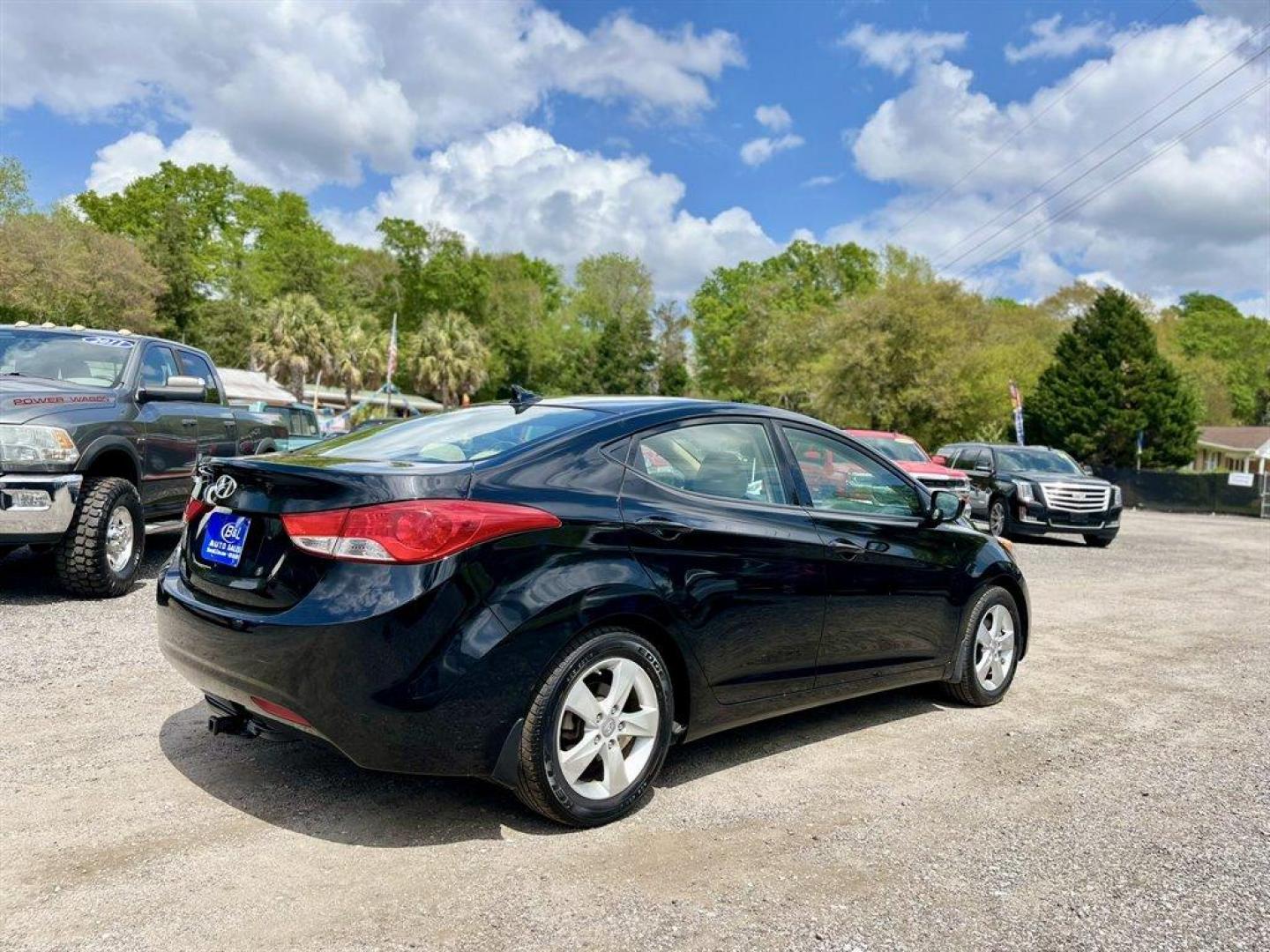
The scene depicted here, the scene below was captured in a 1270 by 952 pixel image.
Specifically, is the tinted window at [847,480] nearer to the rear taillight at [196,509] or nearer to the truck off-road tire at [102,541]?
the rear taillight at [196,509]

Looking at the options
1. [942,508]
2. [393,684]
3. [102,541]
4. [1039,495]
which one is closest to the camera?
[393,684]

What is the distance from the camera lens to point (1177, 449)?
142 ft

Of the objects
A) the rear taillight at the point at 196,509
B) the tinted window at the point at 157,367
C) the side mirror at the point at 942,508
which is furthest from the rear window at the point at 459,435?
the tinted window at the point at 157,367

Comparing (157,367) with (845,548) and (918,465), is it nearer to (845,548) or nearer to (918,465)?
(845,548)

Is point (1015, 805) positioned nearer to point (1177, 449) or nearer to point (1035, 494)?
point (1035, 494)

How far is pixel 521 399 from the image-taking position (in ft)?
14.4

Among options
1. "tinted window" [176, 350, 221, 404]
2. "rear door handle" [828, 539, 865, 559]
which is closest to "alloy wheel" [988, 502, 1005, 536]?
"tinted window" [176, 350, 221, 404]

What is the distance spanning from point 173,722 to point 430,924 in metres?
2.35

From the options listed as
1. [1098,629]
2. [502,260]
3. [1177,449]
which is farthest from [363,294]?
[1098,629]

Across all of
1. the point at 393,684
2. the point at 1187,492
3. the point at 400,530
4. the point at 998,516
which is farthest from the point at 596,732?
the point at 1187,492

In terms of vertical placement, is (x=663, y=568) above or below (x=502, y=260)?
below

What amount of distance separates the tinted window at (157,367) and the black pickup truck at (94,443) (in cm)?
1

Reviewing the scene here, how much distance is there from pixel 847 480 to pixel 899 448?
41.5ft

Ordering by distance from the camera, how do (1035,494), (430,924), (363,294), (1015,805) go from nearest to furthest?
(430,924) < (1015,805) < (1035,494) < (363,294)
